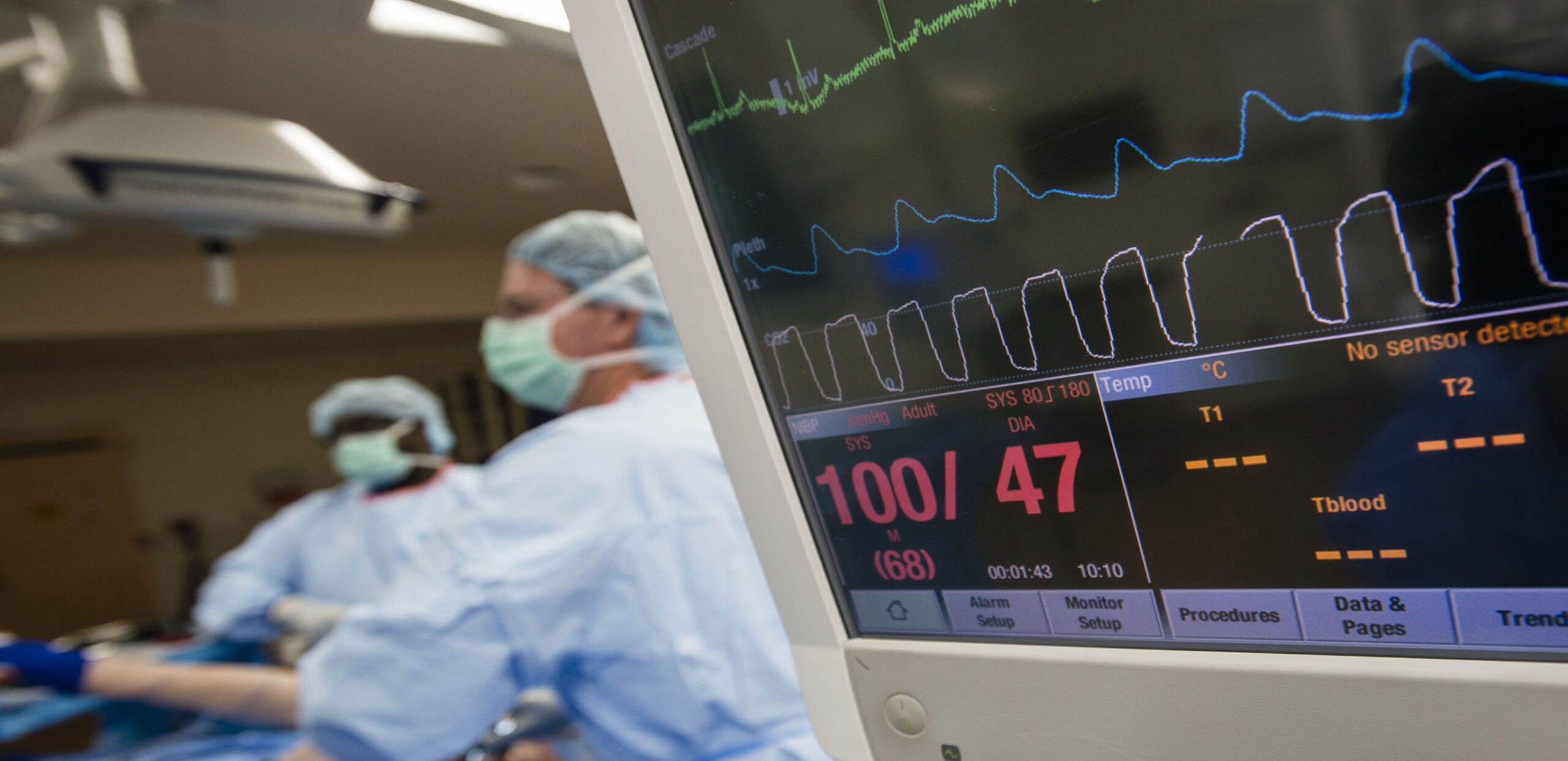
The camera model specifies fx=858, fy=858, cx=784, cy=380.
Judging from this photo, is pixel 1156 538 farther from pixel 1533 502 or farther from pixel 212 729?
pixel 212 729

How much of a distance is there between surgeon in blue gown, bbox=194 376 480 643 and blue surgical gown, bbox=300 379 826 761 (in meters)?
1.13

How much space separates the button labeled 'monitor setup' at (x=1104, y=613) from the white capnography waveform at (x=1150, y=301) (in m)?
0.10

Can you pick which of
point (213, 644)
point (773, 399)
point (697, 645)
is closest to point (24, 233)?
point (213, 644)

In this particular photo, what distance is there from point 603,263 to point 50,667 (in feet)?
4.01

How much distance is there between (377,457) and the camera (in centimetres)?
216

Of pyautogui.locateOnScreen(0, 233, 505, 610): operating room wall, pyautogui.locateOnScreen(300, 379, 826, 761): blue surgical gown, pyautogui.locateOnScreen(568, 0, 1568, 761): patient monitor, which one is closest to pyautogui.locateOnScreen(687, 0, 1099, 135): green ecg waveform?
pyautogui.locateOnScreen(568, 0, 1568, 761): patient monitor

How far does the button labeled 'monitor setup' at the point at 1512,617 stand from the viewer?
26cm

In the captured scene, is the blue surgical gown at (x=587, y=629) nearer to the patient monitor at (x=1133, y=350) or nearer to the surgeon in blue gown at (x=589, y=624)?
the surgeon in blue gown at (x=589, y=624)

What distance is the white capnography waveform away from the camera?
0.25 meters

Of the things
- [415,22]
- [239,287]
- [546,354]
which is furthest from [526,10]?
[239,287]

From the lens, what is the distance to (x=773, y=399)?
44 cm

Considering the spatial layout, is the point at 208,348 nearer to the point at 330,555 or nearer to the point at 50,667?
the point at 330,555

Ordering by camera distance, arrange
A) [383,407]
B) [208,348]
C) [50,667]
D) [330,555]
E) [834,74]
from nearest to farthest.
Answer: [834,74] → [50,667] → [330,555] → [383,407] → [208,348]

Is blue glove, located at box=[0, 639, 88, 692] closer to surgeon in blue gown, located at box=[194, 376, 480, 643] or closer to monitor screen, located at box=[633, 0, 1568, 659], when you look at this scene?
surgeon in blue gown, located at box=[194, 376, 480, 643]
